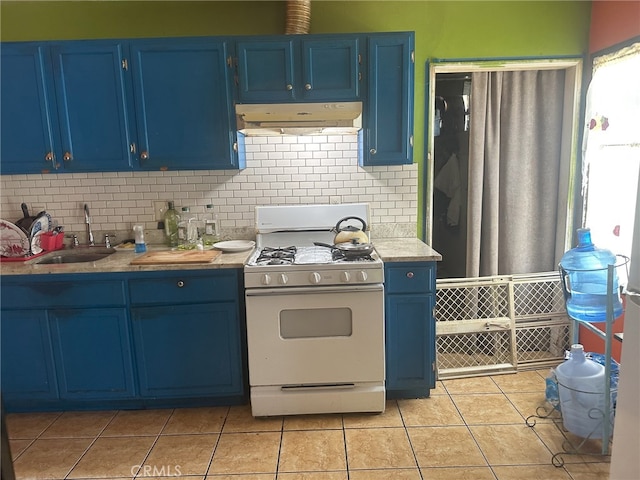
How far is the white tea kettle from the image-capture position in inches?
110

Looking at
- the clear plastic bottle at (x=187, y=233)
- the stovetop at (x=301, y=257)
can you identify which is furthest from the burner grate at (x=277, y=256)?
the clear plastic bottle at (x=187, y=233)

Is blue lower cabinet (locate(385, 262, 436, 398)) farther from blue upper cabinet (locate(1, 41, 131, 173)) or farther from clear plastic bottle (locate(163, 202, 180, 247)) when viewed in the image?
blue upper cabinet (locate(1, 41, 131, 173))

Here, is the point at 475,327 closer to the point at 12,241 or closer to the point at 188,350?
the point at 188,350

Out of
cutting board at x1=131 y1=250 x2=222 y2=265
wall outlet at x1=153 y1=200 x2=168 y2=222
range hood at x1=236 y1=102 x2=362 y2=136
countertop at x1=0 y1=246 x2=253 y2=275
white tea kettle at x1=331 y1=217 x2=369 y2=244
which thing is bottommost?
countertop at x1=0 y1=246 x2=253 y2=275

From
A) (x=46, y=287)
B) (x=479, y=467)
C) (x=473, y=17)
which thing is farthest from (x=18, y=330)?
(x=473, y=17)

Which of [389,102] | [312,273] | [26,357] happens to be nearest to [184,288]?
[312,273]

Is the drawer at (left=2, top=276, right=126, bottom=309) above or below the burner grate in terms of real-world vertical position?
below

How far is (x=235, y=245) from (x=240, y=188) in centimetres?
41

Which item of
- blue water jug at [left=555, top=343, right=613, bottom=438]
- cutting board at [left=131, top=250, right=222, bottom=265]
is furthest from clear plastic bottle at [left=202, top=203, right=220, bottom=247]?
blue water jug at [left=555, top=343, right=613, bottom=438]

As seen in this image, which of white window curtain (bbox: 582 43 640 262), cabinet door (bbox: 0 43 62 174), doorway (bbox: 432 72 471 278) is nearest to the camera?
white window curtain (bbox: 582 43 640 262)

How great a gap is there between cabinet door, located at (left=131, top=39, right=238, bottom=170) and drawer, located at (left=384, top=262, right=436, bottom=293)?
1.17 meters

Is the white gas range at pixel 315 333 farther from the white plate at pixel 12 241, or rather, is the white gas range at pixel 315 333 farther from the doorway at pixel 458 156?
the white plate at pixel 12 241

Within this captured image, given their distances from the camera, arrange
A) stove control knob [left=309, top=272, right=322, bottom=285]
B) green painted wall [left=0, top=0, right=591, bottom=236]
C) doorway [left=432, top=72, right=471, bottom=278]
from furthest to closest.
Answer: doorway [left=432, top=72, right=471, bottom=278] → green painted wall [left=0, top=0, right=591, bottom=236] → stove control knob [left=309, top=272, right=322, bottom=285]

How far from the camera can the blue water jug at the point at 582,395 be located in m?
2.22
